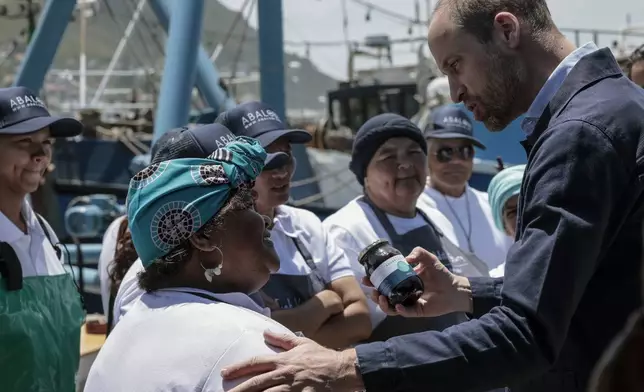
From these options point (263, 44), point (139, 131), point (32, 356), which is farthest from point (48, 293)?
point (139, 131)

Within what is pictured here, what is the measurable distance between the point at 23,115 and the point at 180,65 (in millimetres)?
2036

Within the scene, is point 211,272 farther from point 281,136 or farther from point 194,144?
point 281,136

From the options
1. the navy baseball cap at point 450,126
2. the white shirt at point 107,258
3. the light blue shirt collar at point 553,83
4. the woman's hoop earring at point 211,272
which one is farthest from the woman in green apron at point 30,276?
the navy baseball cap at point 450,126

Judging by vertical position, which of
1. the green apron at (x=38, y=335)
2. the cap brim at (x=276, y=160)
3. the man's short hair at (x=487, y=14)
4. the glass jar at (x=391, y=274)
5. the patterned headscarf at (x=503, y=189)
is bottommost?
the green apron at (x=38, y=335)

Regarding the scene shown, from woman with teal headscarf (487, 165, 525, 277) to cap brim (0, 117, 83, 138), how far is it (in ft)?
6.27

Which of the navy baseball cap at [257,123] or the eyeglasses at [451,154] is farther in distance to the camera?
the eyeglasses at [451,154]

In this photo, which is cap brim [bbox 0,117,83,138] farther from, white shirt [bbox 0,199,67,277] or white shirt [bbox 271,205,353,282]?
white shirt [bbox 271,205,353,282]

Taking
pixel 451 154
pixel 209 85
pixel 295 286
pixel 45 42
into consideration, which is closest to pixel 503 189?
pixel 451 154

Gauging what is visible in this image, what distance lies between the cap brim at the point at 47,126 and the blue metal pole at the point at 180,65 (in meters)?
1.57

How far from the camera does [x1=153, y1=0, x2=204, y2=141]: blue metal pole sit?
5.25 m

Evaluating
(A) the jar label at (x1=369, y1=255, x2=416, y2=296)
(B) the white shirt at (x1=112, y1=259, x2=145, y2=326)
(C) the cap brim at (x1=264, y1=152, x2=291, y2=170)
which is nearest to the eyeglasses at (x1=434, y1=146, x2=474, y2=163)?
(C) the cap brim at (x1=264, y1=152, x2=291, y2=170)

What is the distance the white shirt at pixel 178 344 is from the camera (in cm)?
162

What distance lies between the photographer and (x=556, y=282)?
171 cm

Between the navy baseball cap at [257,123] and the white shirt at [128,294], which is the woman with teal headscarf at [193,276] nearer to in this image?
the white shirt at [128,294]
